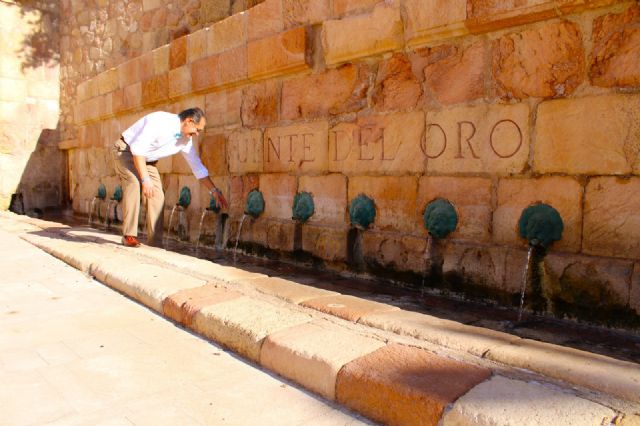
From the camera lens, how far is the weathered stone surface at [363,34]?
3.04 meters

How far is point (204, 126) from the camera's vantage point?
4.66m

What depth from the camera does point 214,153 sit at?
15.6ft

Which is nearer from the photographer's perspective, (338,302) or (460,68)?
(338,302)

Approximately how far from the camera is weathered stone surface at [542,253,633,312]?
7.23ft

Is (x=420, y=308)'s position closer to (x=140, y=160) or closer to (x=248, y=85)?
(x=248, y=85)

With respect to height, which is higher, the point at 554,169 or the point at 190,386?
the point at 554,169

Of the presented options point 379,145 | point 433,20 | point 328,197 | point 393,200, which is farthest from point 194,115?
point 433,20

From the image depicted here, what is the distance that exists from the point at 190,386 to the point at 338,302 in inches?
35.8

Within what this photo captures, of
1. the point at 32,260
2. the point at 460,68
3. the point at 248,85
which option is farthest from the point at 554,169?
the point at 32,260

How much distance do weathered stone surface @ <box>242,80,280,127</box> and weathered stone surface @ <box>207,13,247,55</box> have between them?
1.38ft

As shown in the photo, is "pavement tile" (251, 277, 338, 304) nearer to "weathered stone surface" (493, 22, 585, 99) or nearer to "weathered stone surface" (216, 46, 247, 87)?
"weathered stone surface" (493, 22, 585, 99)

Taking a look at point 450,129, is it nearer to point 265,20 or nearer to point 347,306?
point 347,306

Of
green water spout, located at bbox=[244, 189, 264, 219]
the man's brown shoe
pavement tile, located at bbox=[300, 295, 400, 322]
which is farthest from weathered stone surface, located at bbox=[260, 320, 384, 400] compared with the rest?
the man's brown shoe

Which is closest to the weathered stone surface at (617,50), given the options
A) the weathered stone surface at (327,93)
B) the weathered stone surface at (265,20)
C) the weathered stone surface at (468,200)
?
the weathered stone surface at (468,200)
